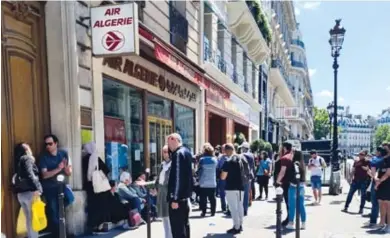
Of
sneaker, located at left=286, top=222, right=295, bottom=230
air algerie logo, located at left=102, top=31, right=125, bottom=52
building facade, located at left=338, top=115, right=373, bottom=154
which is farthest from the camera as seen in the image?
building facade, located at left=338, top=115, right=373, bottom=154

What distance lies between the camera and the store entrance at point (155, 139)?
10566 mm

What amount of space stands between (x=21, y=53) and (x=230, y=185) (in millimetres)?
4247

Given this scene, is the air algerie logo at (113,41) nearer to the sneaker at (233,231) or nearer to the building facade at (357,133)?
the sneaker at (233,231)

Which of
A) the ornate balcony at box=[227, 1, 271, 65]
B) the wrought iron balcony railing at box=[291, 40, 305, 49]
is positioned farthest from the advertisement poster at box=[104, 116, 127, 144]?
the wrought iron balcony railing at box=[291, 40, 305, 49]

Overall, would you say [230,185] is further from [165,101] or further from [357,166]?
[165,101]

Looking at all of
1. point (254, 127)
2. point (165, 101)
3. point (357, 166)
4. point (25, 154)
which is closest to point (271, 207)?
point (357, 166)

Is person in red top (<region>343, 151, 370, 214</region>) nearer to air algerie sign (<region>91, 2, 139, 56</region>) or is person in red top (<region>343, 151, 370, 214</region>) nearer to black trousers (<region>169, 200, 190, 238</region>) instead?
black trousers (<region>169, 200, 190, 238</region>)

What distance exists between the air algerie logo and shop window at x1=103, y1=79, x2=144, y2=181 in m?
1.15

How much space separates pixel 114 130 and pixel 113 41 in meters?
2.21

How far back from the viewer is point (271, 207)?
1045cm

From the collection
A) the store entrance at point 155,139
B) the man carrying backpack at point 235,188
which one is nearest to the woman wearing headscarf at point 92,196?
the man carrying backpack at point 235,188

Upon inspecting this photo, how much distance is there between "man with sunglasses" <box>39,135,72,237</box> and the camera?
5.80 metres

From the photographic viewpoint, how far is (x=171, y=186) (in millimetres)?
5098

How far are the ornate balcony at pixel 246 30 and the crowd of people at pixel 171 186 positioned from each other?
1115cm
